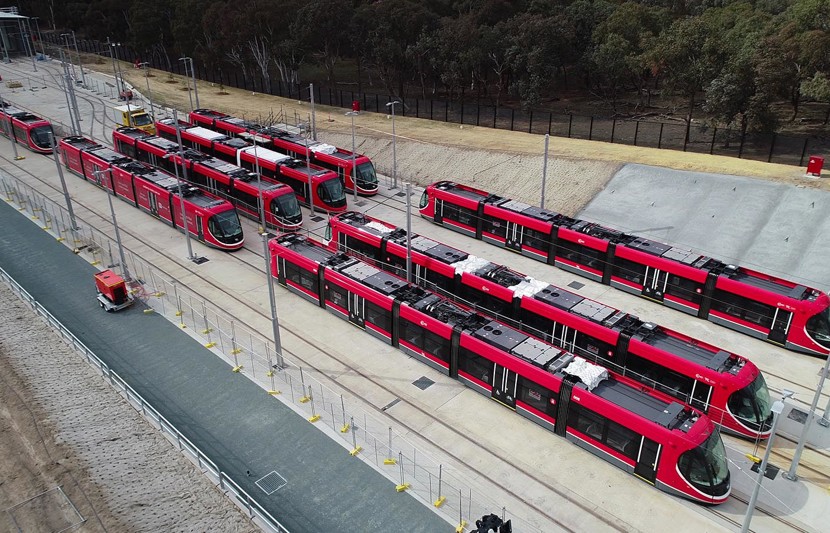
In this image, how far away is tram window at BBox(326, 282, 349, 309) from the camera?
32.9 meters

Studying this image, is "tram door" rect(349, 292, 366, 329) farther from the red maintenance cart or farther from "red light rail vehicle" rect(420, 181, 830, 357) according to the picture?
"red light rail vehicle" rect(420, 181, 830, 357)

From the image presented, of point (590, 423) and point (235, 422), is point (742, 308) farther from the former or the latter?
point (235, 422)

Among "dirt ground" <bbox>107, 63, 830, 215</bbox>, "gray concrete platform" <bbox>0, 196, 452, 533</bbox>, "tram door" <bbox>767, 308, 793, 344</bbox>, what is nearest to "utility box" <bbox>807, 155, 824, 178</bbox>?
"dirt ground" <bbox>107, 63, 830, 215</bbox>

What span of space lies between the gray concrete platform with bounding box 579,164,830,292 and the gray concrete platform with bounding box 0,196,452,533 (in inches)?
1138

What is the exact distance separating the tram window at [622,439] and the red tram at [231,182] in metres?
26.6

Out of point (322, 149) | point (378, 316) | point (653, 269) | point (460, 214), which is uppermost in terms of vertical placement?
point (322, 149)

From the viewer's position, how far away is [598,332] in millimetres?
27797

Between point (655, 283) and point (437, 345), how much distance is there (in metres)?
14.4

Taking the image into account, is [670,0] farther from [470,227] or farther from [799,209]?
[470,227]

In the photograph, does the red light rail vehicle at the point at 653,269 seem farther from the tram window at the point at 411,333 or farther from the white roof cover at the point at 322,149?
the tram window at the point at 411,333

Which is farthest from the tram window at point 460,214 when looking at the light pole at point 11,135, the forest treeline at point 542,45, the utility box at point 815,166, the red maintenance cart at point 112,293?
the light pole at point 11,135

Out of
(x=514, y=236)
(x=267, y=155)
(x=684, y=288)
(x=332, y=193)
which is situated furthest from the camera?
(x=267, y=155)

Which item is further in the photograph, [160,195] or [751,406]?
[160,195]

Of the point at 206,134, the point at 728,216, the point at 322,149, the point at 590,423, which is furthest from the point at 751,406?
the point at 206,134
